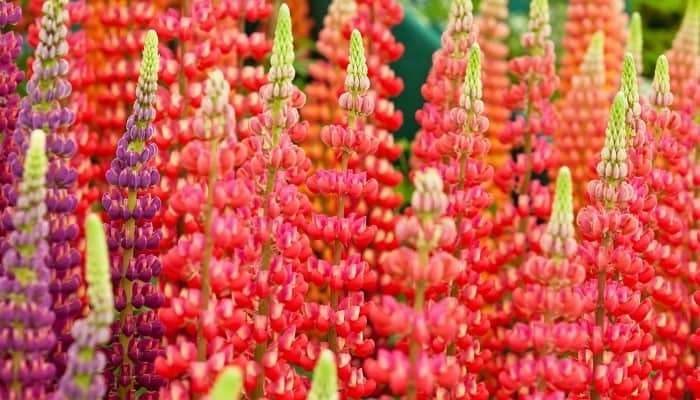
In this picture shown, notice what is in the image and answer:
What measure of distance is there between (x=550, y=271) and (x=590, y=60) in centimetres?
94

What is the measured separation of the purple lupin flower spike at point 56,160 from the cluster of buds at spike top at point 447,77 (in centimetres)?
49

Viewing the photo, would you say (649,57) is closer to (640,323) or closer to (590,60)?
(590,60)

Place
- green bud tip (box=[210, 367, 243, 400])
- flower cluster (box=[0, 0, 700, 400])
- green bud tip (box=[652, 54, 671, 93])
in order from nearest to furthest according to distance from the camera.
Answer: green bud tip (box=[210, 367, 243, 400]) → flower cluster (box=[0, 0, 700, 400]) → green bud tip (box=[652, 54, 671, 93])

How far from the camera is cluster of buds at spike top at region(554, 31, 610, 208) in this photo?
1910mm

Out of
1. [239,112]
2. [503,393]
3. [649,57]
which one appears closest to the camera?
[503,393]

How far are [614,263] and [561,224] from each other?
0.64 feet

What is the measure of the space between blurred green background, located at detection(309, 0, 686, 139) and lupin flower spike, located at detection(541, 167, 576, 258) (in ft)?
5.03

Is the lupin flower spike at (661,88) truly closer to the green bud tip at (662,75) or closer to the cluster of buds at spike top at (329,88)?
the green bud tip at (662,75)

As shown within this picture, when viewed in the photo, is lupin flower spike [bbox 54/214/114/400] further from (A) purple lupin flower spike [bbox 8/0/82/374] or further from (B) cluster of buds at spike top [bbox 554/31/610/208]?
(B) cluster of buds at spike top [bbox 554/31/610/208]

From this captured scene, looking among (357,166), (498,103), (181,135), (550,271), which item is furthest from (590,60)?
(550,271)

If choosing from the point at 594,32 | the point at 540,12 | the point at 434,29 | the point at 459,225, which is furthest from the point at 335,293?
the point at 434,29

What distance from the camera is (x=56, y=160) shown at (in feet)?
4.09

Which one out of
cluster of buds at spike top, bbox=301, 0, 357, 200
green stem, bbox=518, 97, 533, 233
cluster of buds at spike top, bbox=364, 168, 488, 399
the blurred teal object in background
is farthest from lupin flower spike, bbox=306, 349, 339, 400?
the blurred teal object in background

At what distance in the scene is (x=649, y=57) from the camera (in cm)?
335
